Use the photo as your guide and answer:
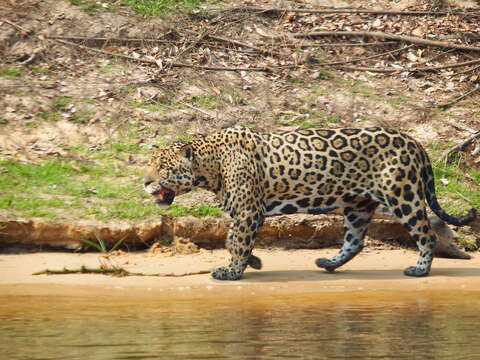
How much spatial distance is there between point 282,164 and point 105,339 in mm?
3412

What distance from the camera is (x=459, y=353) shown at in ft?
23.7

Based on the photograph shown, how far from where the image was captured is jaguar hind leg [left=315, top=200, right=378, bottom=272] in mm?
10422

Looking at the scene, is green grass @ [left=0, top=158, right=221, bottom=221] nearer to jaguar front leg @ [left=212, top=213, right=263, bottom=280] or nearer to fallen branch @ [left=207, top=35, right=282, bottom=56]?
jaguar front leg @ [left=212, top=213, right=263, bottom=280]

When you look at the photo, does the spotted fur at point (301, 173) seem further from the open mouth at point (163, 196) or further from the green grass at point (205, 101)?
the green grass at point (205, 101)

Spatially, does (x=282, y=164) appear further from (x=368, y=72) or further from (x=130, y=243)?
(x=368, y=72)

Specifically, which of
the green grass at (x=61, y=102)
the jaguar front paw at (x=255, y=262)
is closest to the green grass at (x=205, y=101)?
the green grass at (x=61, y=102)

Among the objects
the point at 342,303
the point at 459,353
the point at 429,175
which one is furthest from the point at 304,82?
the point at 459,353

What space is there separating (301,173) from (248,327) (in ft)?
8.56

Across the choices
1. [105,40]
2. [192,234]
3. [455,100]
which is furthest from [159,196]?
[455,100]

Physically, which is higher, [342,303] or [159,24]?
[159,24]

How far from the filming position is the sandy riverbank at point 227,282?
9.40 meters

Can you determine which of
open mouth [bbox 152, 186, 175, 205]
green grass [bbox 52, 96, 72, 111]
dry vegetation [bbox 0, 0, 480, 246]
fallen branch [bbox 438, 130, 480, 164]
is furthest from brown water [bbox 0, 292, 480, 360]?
green grass [bbox 52, 96, 72, 111]

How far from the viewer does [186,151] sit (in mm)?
10094

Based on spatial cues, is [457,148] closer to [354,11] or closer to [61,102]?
[354,11]
